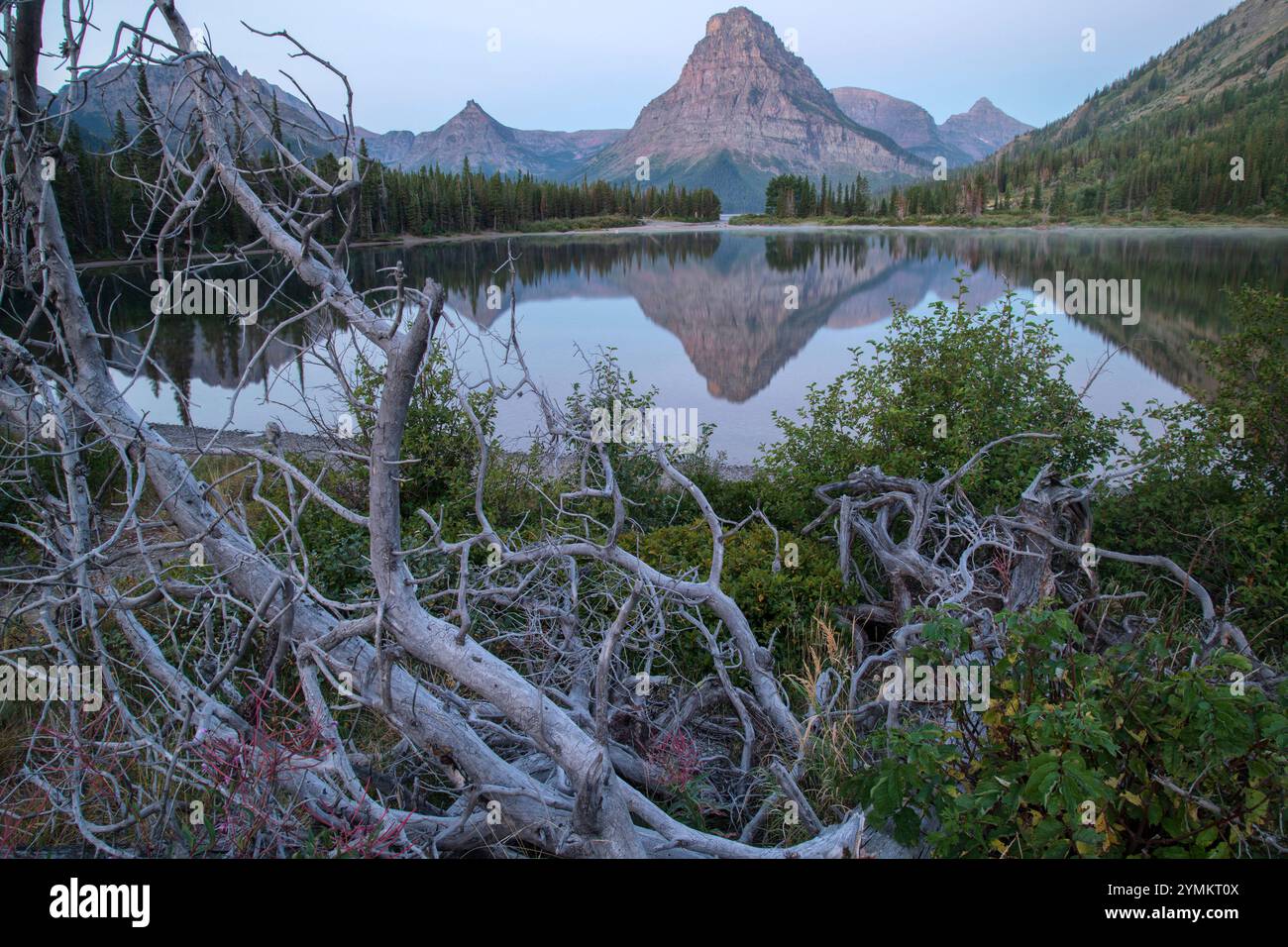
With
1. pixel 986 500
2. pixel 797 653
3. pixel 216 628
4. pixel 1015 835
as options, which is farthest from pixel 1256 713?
pixel 216 628

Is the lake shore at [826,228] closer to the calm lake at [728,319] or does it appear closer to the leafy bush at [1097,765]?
the calm lake at [728,319]

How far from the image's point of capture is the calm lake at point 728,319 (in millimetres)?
11586

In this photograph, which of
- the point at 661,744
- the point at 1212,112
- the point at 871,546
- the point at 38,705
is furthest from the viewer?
the point at 1212,112

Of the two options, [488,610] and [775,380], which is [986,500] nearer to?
[488,610]

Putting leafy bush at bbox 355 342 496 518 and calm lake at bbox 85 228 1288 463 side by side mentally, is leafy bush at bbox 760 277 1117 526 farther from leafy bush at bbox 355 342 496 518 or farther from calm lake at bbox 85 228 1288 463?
leafy bush at bbox 355 342 496 518

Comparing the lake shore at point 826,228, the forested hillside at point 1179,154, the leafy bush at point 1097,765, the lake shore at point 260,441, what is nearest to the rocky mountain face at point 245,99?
the leafy bush at point 1097,765

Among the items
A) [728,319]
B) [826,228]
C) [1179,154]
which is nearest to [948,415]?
[728,319]

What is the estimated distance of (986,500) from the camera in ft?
21.4

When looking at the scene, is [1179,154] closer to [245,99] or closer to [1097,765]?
[1097,765]

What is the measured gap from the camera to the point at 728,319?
2536 centimetres

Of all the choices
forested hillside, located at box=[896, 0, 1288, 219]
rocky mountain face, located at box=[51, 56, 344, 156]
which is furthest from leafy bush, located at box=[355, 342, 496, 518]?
forested hillside, located at box=[896, 0, 1288, 219]

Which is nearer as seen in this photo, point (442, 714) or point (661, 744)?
point (442, 714)

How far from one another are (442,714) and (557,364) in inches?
595

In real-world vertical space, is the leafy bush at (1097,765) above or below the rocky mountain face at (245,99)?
below
